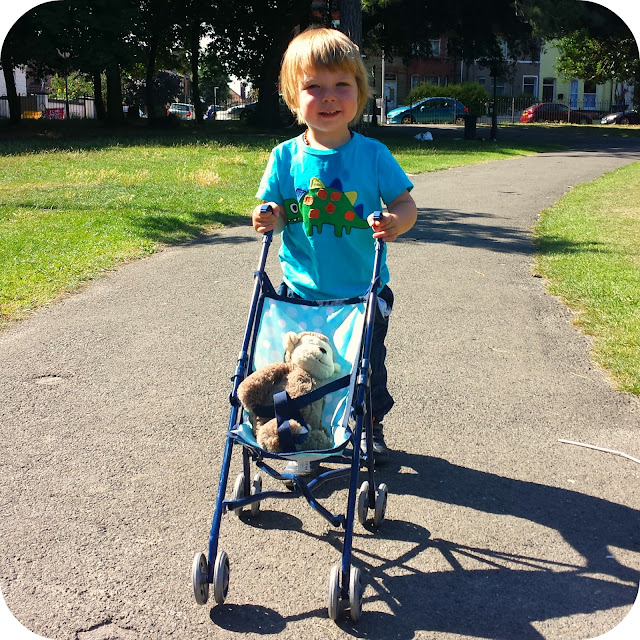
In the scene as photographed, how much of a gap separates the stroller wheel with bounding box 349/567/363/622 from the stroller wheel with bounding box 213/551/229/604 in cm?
43

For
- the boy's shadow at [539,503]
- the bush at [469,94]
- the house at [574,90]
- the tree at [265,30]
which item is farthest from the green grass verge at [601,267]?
the house at [574,90]

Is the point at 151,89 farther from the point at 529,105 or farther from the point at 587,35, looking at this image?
the point at 529,105

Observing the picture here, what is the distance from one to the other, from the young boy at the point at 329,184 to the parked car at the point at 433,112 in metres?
46.4

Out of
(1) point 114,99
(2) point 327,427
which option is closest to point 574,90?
(1) point 114,99

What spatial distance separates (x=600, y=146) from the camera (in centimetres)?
3019

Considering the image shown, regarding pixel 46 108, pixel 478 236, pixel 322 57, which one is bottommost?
pixel 478 236

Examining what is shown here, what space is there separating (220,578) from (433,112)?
47845 millimetres

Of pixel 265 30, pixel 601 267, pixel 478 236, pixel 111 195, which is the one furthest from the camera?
pixel 265 30

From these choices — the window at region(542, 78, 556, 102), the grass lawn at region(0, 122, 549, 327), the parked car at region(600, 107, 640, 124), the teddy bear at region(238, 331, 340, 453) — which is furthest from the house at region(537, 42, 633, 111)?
the teddy bear at region(238, 331, 340, 453)

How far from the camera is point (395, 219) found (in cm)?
313

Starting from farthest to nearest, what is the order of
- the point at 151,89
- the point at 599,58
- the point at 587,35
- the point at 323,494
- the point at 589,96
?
the point at 589,96 < the point at 599,58 < the point at 151,89 < the point at 587,35 < the point at 323,494

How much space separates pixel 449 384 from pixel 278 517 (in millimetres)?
1945

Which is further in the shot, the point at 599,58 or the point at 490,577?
the point at 599,58

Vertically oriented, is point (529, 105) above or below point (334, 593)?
above
